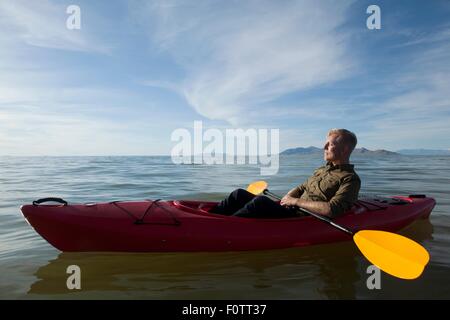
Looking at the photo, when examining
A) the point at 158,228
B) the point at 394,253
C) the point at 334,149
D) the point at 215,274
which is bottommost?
the point at 215,274

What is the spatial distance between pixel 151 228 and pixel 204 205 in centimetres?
99

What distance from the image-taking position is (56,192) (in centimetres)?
932

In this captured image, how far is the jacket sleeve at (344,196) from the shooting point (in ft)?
13.3

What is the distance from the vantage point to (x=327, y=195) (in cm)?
431

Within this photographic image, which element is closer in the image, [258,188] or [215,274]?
[215,274]

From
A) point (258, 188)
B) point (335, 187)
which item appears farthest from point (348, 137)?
point (258, 188)

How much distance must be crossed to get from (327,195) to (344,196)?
26 cm

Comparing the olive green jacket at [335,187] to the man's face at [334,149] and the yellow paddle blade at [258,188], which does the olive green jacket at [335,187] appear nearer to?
the man's face at [334,149]

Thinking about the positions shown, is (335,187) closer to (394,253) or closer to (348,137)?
(348,137)

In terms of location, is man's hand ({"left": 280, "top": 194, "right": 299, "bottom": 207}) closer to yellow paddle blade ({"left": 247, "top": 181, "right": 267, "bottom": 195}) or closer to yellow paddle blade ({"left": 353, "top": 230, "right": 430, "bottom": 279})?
yellow paddle blade ({"left": 353, "top": 230, "right": 430, "bottom": 279})

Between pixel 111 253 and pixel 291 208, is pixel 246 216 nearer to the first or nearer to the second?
pixel 291 208
